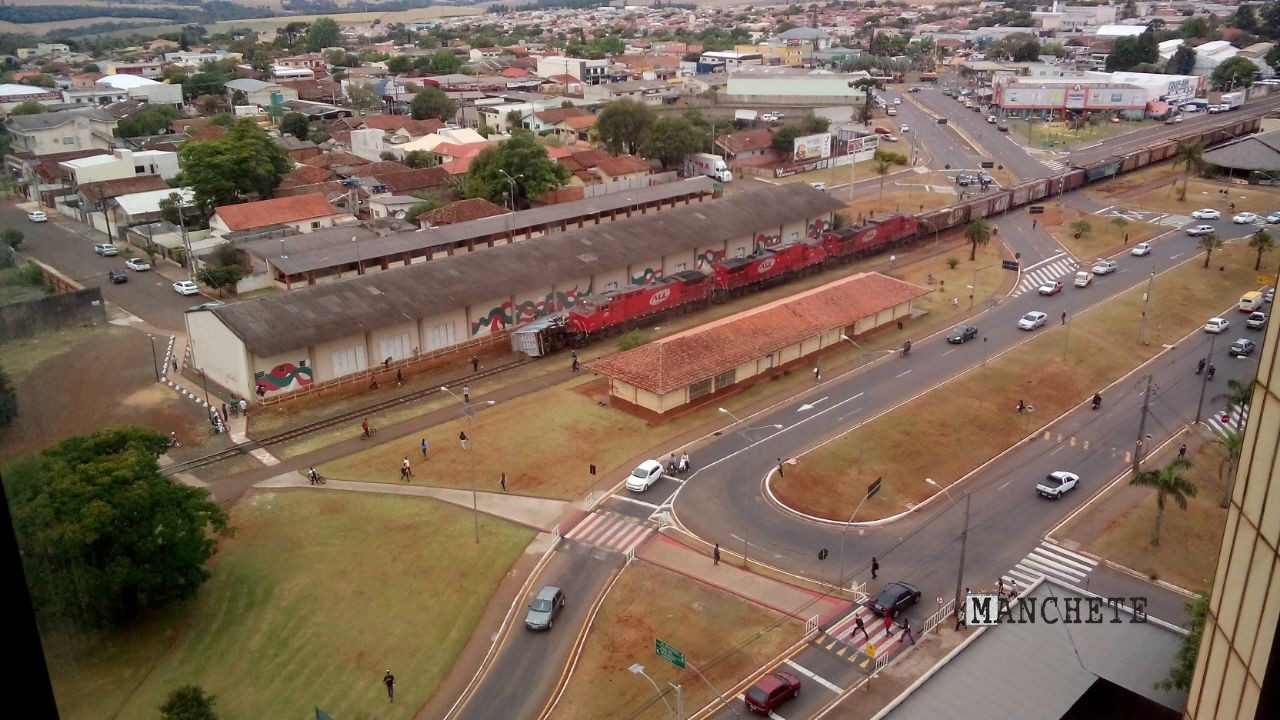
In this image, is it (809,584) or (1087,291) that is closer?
(809,584)

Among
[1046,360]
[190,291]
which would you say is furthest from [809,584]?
[190,291]

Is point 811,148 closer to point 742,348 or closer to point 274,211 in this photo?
point 274,211

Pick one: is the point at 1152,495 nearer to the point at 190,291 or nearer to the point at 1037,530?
the point at 1037,530

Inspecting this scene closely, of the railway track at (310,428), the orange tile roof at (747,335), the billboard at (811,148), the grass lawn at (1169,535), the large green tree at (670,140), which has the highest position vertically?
the large green tree at (670,140)

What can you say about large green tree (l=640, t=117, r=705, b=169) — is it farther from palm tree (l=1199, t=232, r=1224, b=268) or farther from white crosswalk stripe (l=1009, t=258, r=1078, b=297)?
palm tree (l=1199, t=232, r=1224, b=268)

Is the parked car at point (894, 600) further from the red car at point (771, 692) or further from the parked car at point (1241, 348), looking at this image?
the parked car at point (1241, 348)

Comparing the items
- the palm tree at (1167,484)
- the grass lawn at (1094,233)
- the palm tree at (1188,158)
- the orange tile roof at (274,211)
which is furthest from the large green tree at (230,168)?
the palm tree at (1188,158)
